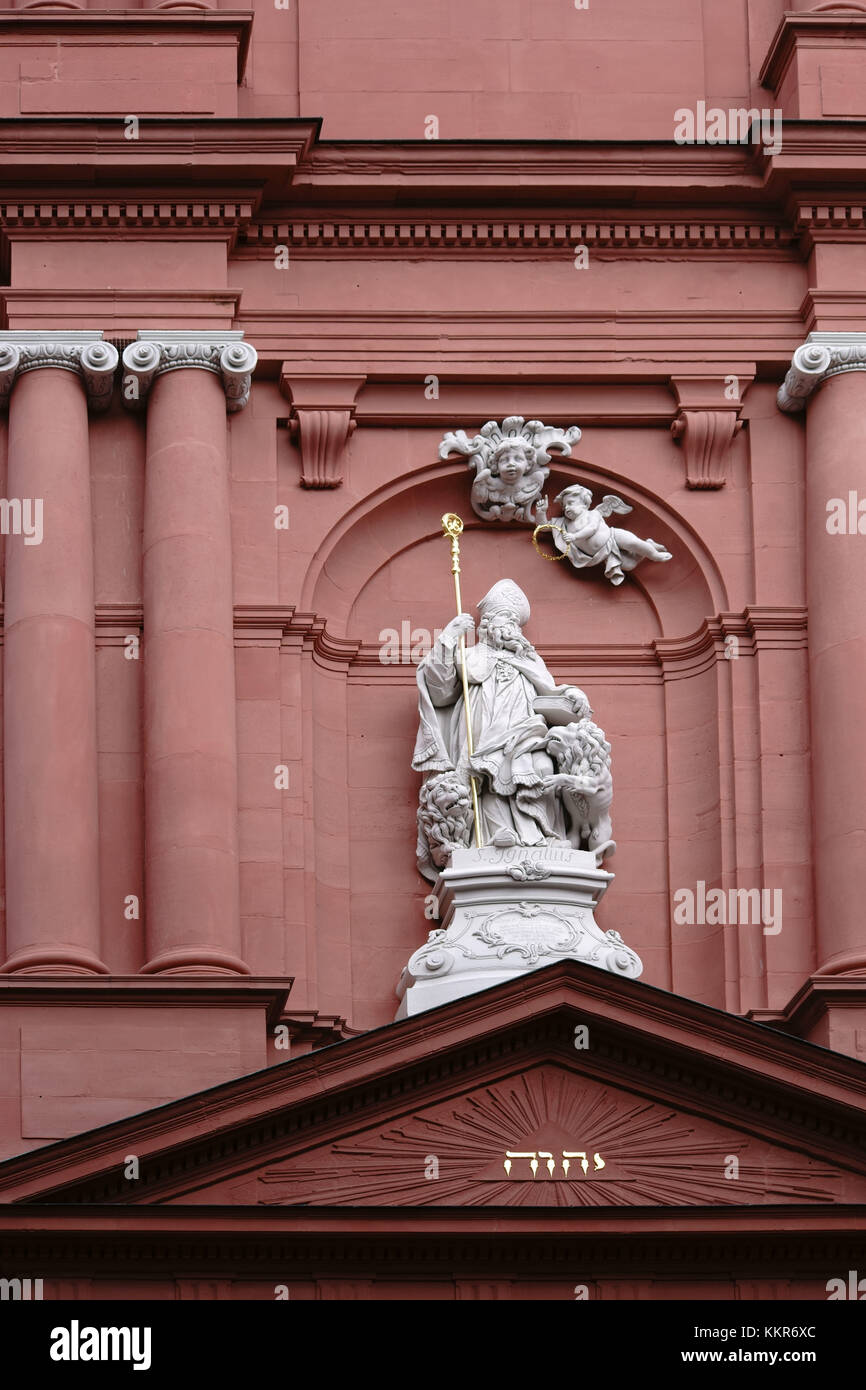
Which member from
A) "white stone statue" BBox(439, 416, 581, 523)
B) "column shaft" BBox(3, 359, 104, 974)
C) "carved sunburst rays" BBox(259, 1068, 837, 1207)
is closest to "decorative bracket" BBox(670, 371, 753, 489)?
"white stone statue" BBox(439, 416, 581, 523)

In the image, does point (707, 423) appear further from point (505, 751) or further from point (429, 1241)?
point (429, 1241)

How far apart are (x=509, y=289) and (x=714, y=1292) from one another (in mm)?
6686

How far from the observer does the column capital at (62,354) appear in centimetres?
2470

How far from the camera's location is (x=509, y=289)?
1005 inches

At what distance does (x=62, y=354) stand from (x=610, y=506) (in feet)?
10.8

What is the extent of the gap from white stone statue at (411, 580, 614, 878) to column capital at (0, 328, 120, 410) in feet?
8.00

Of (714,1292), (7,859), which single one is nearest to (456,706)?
(7,859)

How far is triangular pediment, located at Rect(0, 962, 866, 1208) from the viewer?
2172cm

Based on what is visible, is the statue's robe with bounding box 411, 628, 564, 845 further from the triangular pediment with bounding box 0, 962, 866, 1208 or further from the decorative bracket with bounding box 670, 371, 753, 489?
the triangular pediment with bounding box 0, 962, 866, 1208

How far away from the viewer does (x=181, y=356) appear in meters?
24.8

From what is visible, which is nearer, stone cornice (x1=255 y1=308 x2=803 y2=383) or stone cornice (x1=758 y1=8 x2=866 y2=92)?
stone cornice (x1=255 y1=308 x2=803 y2=383)

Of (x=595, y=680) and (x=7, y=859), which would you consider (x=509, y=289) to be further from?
(x=7, y=859)

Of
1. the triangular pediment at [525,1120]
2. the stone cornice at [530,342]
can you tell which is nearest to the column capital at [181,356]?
the stone cornice at [530,342]

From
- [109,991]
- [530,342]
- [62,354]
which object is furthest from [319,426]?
[109,991]
